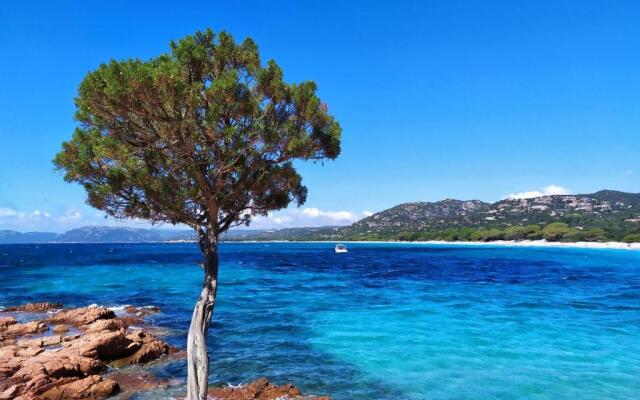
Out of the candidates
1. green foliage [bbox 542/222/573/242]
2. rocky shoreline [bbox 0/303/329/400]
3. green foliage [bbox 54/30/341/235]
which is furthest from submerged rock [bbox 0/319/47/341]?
green foliage [bbox 542/222/573/242]

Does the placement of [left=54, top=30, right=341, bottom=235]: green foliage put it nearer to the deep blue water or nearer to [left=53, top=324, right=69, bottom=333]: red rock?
the deep blue water

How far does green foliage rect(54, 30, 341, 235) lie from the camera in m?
10.2

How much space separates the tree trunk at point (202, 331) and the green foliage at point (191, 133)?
0.67 metres

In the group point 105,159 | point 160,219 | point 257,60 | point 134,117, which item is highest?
point 257,60

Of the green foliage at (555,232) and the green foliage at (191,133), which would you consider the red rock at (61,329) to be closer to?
the green foliage at (191,133)

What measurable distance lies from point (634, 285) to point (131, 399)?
57.8m

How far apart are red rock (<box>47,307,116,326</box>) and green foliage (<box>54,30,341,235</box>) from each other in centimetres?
2066

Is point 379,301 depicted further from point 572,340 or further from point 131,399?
point 131,399

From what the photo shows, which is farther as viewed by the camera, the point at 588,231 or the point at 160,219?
the point at 588,231

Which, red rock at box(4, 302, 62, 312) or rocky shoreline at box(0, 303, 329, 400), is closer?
rocky shoreline at box(0, 303, 329, 400)

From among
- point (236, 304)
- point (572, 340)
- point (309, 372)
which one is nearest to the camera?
point (309, 372)

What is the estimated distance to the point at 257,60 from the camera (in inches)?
472

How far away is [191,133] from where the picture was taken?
10438 millimetres

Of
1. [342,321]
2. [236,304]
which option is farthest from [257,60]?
[236,304]
